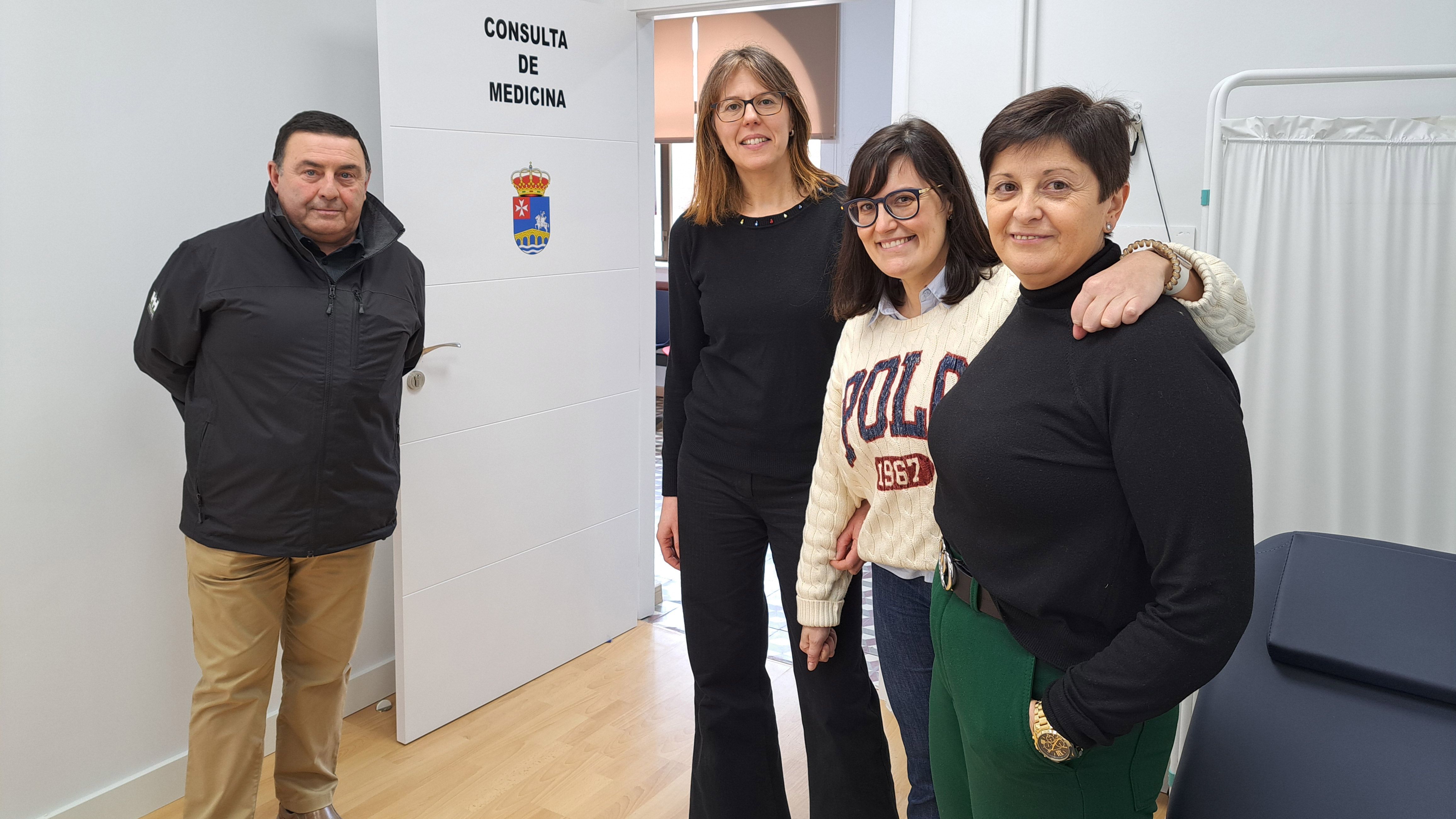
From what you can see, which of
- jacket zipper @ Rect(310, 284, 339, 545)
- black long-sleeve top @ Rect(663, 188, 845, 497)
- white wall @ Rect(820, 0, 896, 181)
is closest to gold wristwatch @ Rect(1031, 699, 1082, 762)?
black long-sleeve top @ Rect(663, 188, 845, 497)

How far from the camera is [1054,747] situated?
41.9 inches

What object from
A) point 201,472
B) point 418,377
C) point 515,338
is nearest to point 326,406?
point 201,472

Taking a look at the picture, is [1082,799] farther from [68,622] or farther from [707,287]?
[68,622]

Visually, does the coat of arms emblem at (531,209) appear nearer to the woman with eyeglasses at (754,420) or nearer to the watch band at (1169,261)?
the woman with eyeglasses at (754,420)

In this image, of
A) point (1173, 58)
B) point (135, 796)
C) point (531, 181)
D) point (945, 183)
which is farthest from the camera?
point (531, 181)

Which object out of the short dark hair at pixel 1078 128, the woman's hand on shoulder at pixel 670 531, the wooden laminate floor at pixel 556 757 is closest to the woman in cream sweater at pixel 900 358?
the short dark hair at pixel 1078 128

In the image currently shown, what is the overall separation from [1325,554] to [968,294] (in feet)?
1.94

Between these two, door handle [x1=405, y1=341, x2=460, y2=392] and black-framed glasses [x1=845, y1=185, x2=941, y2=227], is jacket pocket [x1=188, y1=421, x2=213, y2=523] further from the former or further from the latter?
black-framed glasses [x1=845, y1=185, x2=941, y2=227]

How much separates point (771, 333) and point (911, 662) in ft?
2.01

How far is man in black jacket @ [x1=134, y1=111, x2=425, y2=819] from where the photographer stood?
203 centimetres

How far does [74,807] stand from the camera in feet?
7.35

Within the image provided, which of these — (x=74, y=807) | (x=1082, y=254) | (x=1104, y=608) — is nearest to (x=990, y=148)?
(x=1082, y=254)

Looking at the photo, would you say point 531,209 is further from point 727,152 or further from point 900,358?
point 900,358

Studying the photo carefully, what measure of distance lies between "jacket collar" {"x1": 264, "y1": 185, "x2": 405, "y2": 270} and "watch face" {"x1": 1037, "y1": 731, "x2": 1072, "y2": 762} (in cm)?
168
